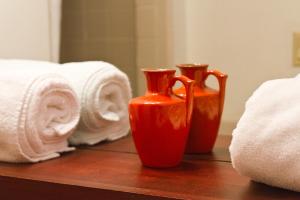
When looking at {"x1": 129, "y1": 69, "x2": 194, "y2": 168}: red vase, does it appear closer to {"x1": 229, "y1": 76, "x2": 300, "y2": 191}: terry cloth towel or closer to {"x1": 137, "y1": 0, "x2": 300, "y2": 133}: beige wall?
{"x1": 229, "y1": 76, "x2": 300, "y2": 191}: terry cloth towel

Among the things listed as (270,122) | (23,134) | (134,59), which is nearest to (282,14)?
(134,59)

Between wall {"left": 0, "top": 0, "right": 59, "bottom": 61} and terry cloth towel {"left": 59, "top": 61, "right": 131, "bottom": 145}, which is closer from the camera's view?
terry cloth towel {"left": 59, "top": 61, "right": 131, "bottom": 145}

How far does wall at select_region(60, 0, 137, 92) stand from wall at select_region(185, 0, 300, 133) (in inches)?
6.6

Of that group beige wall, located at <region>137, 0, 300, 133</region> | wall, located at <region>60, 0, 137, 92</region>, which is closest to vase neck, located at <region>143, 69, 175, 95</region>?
beige wall, located at <region>137, 0, 300, 133</region>

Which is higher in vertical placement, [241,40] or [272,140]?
[241,40]

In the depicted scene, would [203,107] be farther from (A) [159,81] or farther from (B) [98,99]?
(B) [98,99]

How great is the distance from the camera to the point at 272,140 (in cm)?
60

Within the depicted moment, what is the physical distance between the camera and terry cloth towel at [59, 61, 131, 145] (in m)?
0.97

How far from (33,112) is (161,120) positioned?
0.23 meters

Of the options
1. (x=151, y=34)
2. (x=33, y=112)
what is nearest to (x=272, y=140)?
(x=33, y=112)

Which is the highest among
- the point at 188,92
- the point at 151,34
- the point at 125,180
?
the point at 151,34

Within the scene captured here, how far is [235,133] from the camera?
0.64 m

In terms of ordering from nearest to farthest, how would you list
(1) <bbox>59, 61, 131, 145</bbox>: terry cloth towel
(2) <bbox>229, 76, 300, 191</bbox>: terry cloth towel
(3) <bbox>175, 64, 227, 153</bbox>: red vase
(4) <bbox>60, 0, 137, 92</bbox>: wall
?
1. (2) <bbox>229, 76, 300, 191</bbox>: terry cloth towel
2. (3) <bbox>175, 64, 227, 153</bbox>: red vase
3. (1) <bbox>59, 61, 131, 145</bbox>: terry cloth towel
4. (4) <bbox>60, 0, 137, 92</bbox>: wall

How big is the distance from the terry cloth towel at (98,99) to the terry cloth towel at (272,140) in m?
0.41
